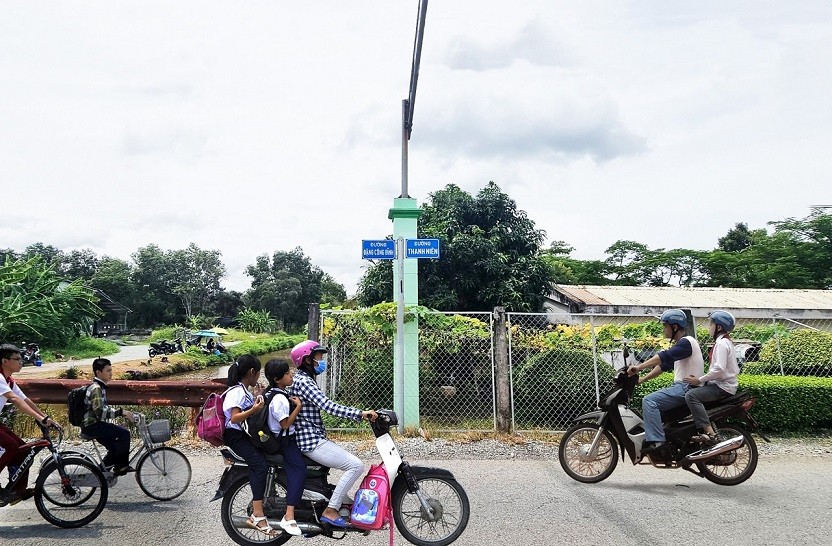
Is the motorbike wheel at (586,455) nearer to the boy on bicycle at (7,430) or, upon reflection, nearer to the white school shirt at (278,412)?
the white school shirt at (278,412)

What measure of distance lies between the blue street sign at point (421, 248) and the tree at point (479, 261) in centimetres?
626

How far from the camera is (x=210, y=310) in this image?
2864 inches

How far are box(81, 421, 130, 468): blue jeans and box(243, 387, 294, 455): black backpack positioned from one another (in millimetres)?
1914

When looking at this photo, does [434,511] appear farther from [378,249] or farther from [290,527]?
[378,249]

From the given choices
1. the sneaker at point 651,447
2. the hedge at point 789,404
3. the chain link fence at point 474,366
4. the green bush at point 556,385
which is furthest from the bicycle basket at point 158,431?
the hedge at point 789,404

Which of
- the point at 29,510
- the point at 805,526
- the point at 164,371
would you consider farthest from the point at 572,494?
the point at 164,371

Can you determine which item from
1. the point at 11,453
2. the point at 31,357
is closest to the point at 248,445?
the point at 11,453

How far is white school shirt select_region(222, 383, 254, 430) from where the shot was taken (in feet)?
14.8

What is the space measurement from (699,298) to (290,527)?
69.1ft

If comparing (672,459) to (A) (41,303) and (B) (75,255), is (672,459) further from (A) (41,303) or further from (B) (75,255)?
(B) (75,255)

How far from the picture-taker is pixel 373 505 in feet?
14.3

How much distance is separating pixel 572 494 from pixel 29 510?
16.5 feet

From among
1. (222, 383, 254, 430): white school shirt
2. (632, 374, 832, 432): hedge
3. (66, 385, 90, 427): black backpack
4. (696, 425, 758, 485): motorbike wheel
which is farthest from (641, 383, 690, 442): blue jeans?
(66, 385, 90, 427): black backpack

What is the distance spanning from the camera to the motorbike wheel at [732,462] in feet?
20.7
